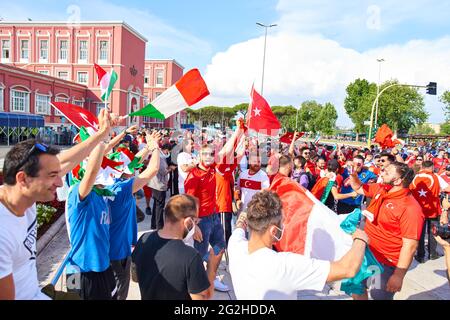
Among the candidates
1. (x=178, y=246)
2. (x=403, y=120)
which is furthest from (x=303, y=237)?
(x=403, y=120)

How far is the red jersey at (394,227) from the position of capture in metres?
3.11

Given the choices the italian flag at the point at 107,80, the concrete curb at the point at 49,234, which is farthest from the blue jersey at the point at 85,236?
the concrete curb at the point at 49,234

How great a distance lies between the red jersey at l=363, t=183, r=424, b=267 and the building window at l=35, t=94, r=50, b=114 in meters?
35.8

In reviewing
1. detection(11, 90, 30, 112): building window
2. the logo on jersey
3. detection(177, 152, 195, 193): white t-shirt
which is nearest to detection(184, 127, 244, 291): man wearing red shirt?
detection(177, 152, 195, 193): white t-shirt

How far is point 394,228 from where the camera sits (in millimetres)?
3246

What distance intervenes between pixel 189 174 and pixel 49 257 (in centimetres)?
261

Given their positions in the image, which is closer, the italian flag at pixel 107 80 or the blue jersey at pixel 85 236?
the blue jersey at pixel 85 236

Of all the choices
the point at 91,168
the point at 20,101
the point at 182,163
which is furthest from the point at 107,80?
Result: the point at 20,101

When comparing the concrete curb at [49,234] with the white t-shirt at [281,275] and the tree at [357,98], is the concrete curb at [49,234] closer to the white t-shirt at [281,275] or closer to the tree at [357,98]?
the white t-shirt at [281,275]

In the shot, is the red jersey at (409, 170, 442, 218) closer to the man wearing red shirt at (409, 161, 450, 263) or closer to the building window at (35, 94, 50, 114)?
the man wearing red shirt at (409, 161, 450, 263)

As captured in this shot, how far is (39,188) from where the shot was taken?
1.97 m

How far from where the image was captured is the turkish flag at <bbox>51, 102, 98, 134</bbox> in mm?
3361

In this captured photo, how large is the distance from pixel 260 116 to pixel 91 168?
4.06 meters

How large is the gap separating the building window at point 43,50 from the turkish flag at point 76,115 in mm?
48866
